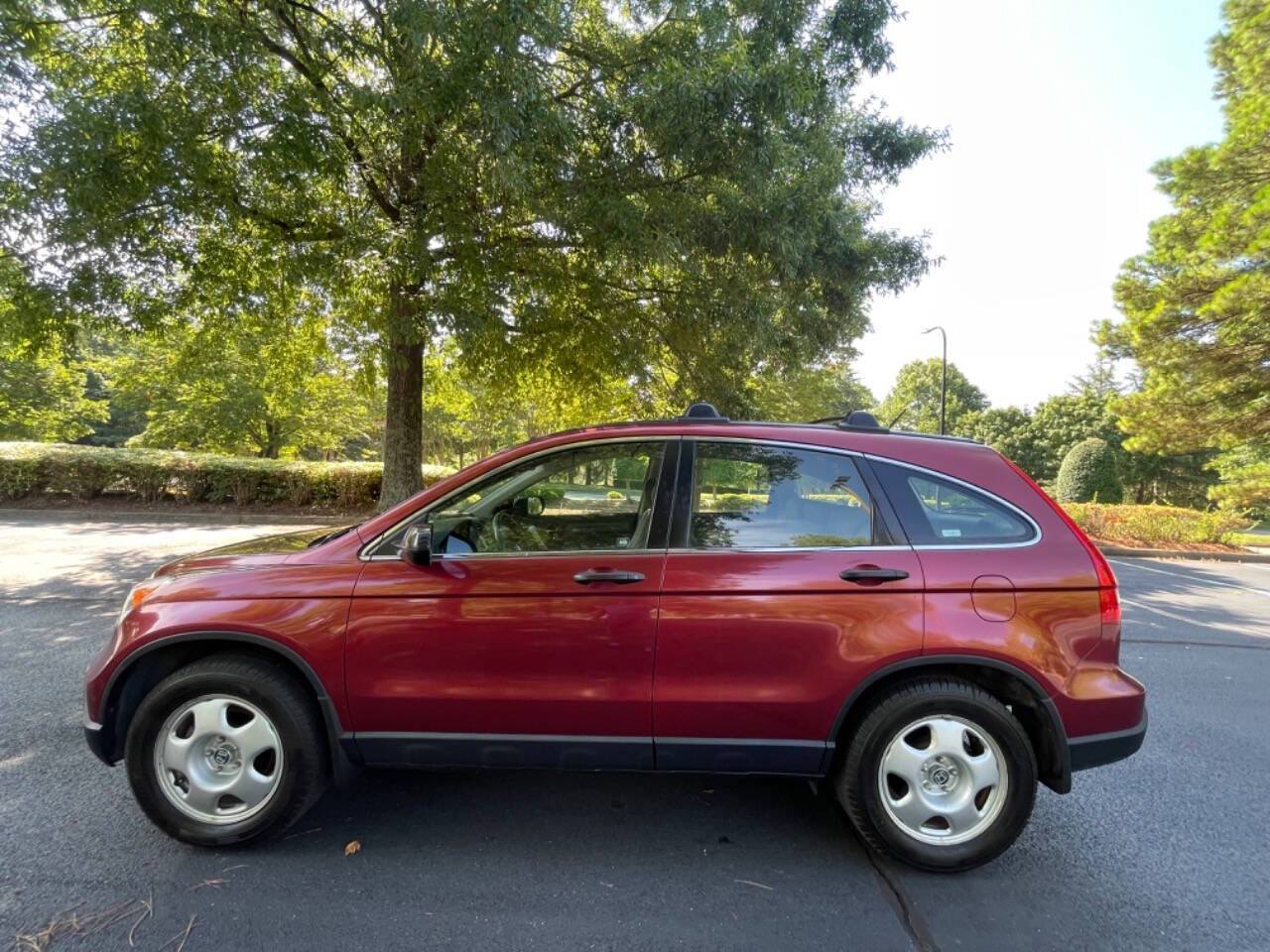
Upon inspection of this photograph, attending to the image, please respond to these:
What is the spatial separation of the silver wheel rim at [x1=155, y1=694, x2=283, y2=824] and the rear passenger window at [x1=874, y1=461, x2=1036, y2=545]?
107 inches

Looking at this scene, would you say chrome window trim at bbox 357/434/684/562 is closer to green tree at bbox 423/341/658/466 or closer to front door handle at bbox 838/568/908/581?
front door handle at bbox 838/568/908/581

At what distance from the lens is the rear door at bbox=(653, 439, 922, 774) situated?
2.42m

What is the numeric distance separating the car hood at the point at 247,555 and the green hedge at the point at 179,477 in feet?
38.5

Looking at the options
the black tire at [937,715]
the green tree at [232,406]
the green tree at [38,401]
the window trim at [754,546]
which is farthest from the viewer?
the green tree at [38,401]

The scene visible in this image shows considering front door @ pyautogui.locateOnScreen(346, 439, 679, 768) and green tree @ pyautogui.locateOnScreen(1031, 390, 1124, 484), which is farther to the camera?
green tree @ pyautogui.locateOnScreen(1031, 390, 1124, 484)

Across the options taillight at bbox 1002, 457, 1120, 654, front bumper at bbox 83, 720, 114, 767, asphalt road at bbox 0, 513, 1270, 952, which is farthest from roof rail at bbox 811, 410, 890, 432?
front bumper at bbox 83, 720, 114, 767

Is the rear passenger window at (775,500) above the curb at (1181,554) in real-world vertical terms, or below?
above

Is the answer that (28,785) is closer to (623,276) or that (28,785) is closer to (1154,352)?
(623,276)

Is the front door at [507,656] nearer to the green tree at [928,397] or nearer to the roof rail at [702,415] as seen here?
the roof rail at [702,415]

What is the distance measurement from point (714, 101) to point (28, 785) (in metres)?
6.47

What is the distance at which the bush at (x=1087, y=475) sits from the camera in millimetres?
23500

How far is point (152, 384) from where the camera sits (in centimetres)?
Result: 1991

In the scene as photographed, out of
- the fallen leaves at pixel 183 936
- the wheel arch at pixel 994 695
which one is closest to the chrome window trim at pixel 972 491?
the wheel arch at pixel 994 695

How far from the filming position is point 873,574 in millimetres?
2445
